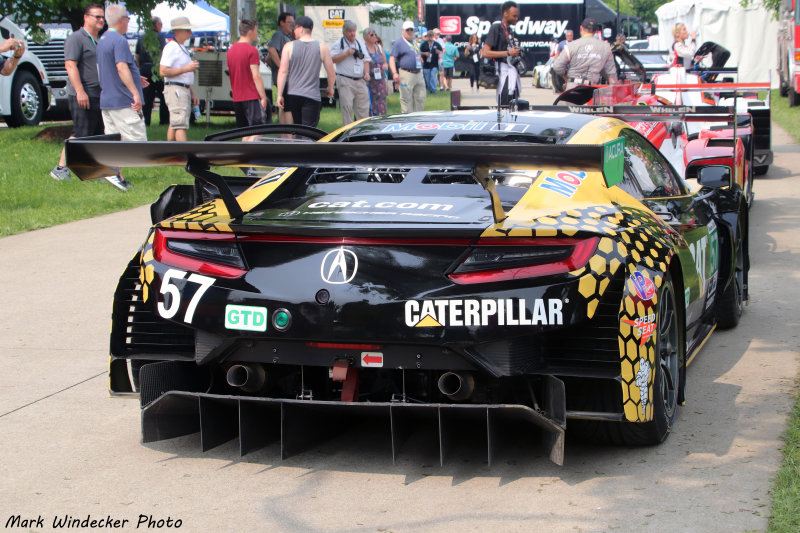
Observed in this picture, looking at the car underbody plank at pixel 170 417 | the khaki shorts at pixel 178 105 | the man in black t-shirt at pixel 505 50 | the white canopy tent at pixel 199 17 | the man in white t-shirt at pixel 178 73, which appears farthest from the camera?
the white canopy tent at pixel 199 17

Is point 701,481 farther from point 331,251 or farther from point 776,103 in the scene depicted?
point 776,103

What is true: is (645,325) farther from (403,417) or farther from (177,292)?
(177,292)

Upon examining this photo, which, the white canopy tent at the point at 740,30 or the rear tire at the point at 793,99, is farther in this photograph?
the white canopy tent at the point at 740,30

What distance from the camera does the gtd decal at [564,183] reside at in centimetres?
442

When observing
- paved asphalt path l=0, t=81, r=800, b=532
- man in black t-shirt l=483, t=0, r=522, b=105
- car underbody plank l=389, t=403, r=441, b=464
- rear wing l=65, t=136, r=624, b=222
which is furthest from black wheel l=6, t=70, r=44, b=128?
car underbody plank l=389, t=403, r=441, b=464

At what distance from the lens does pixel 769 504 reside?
144 inches

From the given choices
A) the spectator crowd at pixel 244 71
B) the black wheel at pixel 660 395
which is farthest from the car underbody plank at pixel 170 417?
the spectator crowd at pixel 244 71

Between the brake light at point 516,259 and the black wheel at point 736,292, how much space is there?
2678 millimetres

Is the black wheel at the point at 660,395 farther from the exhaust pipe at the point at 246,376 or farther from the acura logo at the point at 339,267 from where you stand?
the exhaust pipe at the point at 246,376

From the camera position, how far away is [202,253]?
407 centimetres

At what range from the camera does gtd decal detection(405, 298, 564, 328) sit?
146 inches

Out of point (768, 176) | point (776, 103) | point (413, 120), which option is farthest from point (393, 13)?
point (413, 120)

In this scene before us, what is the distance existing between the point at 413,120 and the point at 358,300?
68.3 inches

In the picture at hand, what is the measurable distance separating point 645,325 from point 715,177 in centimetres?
243
